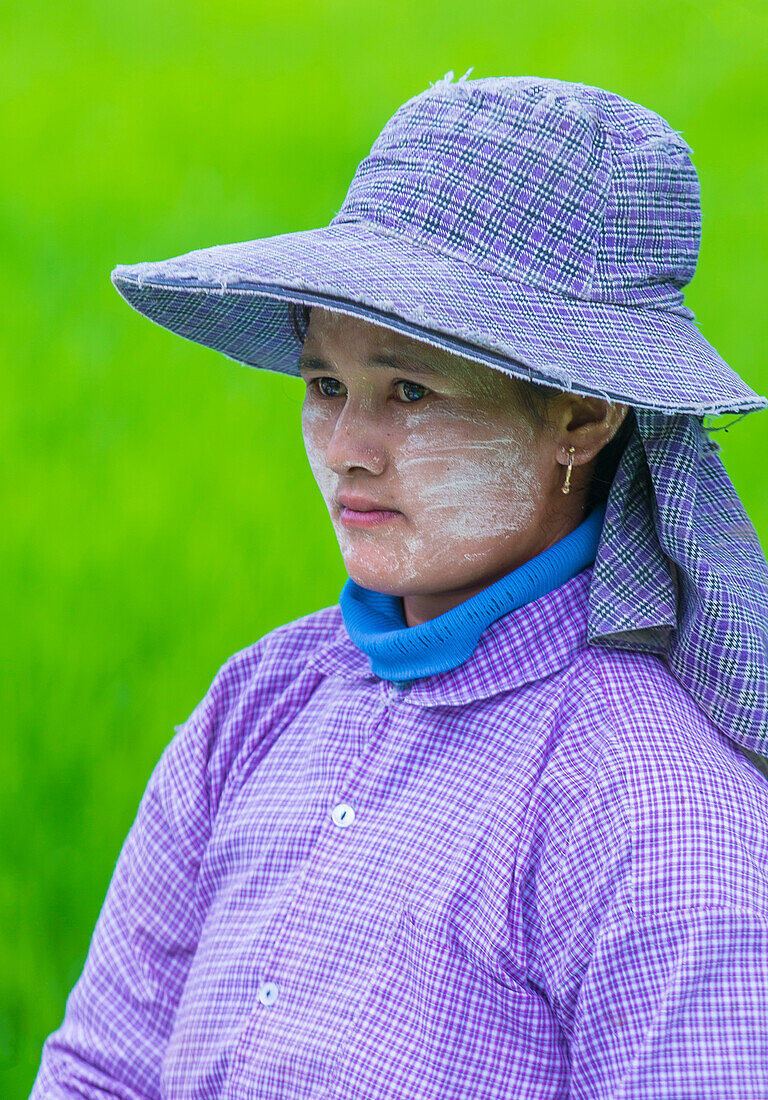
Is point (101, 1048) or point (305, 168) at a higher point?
point (305, 168)

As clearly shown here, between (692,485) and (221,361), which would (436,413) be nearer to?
(692,485)

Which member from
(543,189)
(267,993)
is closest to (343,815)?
(267,993)

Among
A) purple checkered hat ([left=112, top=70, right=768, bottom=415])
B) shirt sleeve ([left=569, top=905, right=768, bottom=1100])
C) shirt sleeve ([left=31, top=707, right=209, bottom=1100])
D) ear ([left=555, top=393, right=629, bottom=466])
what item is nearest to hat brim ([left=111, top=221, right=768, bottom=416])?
purple checkered hat ([left=112, top=70, right=768, bottom=415])

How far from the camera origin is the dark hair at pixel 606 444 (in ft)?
4.30

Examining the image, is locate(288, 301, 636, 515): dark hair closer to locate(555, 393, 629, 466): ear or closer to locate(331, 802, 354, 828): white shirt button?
locate(555, 393, 629, 466): ear

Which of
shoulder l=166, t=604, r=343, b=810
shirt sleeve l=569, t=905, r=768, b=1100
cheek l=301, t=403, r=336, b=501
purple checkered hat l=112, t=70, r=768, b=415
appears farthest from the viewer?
shoulder l=166, t=604, r=343, b=810

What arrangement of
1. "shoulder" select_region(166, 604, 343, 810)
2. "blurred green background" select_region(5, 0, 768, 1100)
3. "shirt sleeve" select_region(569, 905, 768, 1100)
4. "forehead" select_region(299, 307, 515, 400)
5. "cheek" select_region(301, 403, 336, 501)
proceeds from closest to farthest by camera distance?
"shirt sleeve" select_region(569, 905, 768, 1100)
"forehead" select_region(299, 307, 515, 400)
"cheek" select_region(301, 403, 336, 501)
"shoulder" select_region(166, 604, 343, 810)
"blurred green background" select_region(5, 0, 768, 1100)

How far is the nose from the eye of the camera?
131cm

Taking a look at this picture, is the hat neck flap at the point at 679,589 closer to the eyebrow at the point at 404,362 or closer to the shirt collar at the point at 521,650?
the shirt collar at the point at 521,650

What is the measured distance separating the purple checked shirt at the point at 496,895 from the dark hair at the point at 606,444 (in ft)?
0.42

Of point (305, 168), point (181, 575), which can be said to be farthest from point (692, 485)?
point (305, 168)

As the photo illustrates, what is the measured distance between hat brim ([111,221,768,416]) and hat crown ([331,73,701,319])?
25mm

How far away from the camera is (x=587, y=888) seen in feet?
3.79

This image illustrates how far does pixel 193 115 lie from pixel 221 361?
0.55m
